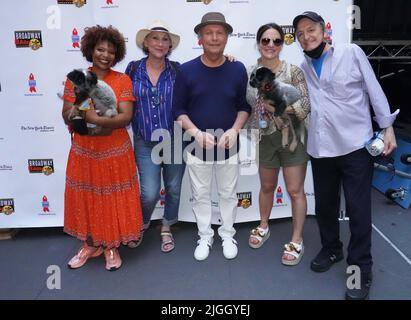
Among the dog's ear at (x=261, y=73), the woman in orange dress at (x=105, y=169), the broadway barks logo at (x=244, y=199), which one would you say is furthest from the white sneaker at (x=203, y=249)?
the dog's ear at (x=261, y=73)

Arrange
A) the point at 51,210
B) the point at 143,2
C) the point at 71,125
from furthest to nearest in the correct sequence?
the point at 51,210 < the point at 143,2 < the point at 71,125

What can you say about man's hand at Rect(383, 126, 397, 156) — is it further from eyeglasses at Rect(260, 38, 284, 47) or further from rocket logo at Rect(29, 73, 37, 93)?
rocket logo at Rect(29, 73, 37, 93)

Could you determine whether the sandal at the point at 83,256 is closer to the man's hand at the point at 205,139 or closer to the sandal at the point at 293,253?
the man's hand at the point at 205,139

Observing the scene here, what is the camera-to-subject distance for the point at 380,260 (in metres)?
2.68

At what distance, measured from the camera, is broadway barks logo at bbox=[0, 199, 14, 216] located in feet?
10.6

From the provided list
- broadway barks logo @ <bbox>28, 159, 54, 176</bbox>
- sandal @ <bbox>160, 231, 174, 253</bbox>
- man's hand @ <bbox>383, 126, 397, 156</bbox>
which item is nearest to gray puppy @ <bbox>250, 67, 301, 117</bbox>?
man's hand @ <bbox>383, 126, 397, 156</bbox>

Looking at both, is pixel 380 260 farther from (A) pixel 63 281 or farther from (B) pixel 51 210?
Answer: (B) pixel 51 210

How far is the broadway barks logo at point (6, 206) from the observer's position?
10.6ft

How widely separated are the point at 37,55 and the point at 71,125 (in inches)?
45.0

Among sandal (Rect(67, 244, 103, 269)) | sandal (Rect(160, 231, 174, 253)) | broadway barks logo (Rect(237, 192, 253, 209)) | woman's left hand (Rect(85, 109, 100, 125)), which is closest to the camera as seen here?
woman's left hand (Rect(85, 109, 100, 125))

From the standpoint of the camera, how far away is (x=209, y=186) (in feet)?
8.73

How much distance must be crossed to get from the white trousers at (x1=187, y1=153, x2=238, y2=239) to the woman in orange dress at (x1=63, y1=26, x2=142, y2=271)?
42 cm

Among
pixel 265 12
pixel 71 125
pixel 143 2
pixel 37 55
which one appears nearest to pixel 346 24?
pixel 265 12

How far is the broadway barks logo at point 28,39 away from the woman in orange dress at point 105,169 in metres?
0.91
